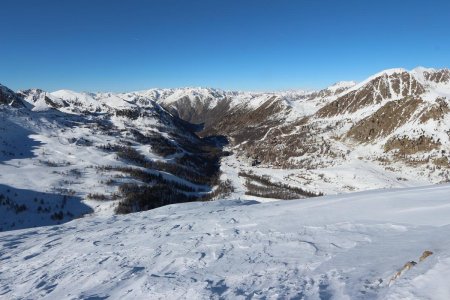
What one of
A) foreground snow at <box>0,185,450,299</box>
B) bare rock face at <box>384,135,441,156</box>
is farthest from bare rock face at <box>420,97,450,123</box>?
foreground snow at <box>0,185,450,299</box>

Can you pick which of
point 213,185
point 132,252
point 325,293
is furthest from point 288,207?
point 213,185

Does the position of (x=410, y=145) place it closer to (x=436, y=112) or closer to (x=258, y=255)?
(x=436, y=112)

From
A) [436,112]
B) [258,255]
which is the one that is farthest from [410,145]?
[258,255]

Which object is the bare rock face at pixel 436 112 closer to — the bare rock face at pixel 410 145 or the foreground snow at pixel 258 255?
the bare rock face at pixel 410 145

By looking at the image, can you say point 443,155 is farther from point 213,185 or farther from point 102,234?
point 102,234

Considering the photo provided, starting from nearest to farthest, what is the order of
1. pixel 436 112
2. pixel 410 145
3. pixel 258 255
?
pixel 258 255 → pixel 410 145 → pixel 436 112

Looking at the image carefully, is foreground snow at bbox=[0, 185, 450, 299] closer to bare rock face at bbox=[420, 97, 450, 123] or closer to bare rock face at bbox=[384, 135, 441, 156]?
bare rock face at bbox=[384, 135, 441, 156]

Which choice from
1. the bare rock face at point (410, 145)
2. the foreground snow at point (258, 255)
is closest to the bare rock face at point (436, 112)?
the bare rock face at point (410, 145)

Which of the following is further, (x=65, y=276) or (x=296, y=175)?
(x=296, y=175)
